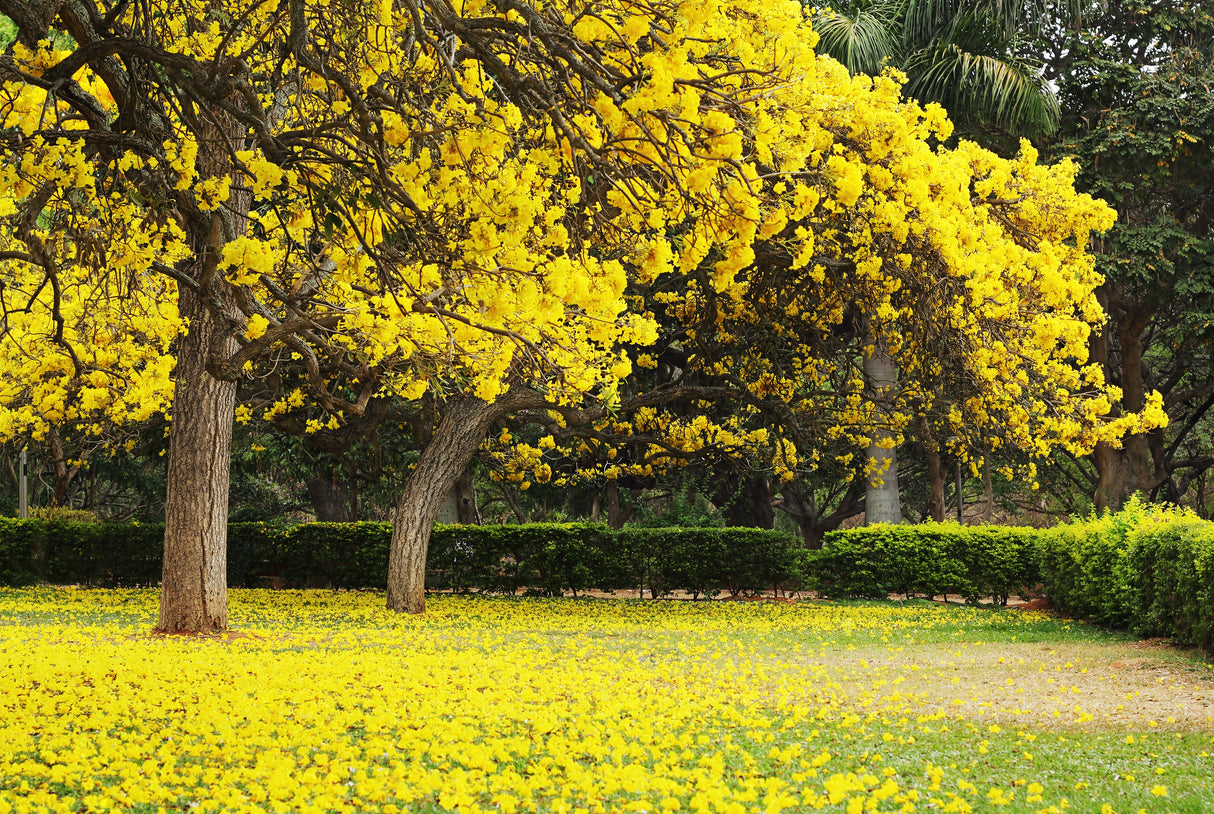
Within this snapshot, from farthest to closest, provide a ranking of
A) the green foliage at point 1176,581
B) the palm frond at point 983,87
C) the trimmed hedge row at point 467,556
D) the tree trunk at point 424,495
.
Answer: the trimmed hedge row at point 467,556 < the palm frond at point 983,87 < the tree trunk at point 424,495 < the green foliage at point 1176,581

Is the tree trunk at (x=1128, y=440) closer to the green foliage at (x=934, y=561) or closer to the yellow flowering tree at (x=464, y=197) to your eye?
the green foliage at (x=934, y=561)

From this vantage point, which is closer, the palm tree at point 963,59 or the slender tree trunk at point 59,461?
the slender tree trunk at point 59,461

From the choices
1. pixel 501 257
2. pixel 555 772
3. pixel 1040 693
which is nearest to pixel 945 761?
pixel 555 772

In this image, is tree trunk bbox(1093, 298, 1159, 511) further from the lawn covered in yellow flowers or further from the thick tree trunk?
the thick tree trunk

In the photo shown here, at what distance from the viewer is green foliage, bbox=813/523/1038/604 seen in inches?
604

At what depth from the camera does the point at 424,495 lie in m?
12.5

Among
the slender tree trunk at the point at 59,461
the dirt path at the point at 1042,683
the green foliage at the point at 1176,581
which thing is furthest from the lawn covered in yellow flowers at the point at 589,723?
the slender tree trunk at the point at 59,461

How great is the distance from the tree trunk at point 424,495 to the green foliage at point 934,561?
6500 millimetres

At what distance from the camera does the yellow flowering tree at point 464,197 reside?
411cm

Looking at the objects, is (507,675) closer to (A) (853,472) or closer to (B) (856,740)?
(B) (856,740)

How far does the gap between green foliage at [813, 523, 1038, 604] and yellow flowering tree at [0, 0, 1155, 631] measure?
151 inches

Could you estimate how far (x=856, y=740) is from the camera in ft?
16.6

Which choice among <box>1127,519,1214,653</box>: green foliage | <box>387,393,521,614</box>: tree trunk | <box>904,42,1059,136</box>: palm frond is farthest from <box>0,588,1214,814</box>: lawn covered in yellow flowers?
<box>904,42,1059,136</box>: palm frond

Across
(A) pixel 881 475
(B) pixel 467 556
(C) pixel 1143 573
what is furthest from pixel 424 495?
(C) pixel 1143 573
